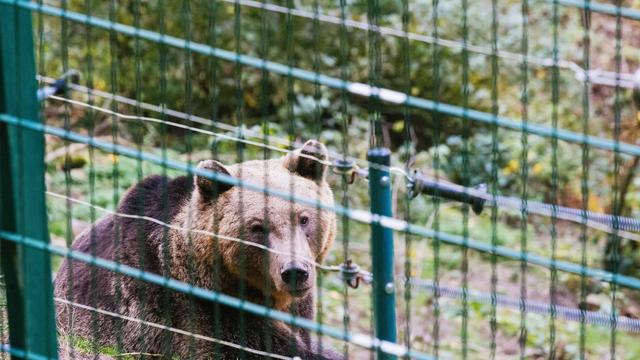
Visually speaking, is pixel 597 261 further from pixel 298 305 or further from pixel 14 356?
pixel 14 356

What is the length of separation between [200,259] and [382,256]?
5.67ft

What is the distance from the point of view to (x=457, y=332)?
328 inches

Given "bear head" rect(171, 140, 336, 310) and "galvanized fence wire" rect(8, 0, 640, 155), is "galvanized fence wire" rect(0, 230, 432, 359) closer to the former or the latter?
"galvanized fence wire" rect(8, 0, 640, 155)

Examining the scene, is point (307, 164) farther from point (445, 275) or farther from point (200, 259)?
point (445, 275)

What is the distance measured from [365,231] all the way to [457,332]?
1.46 meters

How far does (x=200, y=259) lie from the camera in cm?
523

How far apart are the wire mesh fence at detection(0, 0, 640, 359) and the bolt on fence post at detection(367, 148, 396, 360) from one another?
0.05 ft

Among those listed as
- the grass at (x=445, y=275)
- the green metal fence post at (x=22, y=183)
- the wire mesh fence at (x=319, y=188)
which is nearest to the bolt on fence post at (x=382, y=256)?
the wire mesh fence at (x=319, y=188)

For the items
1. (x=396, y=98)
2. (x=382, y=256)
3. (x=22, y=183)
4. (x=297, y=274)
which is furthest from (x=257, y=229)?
(x=396, y=98)

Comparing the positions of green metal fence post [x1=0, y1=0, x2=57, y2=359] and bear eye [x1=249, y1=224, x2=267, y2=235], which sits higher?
green metal fence post [x1=0, y1=0, x2=57, y2=359]

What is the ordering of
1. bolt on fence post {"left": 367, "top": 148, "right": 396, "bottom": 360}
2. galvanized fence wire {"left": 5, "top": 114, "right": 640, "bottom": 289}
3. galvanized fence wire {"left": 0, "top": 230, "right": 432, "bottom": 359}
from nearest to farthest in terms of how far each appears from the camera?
galvanized fence wire {"left": 5, "top": 114, "right": 640, "bottom": 289} < galvanized fence wire {"left": 0, "top": 230, "right": 432, "bottom": 359} < bolt on fence post {"left": 367, "top": 148, "right": 396, "bottom": 360}

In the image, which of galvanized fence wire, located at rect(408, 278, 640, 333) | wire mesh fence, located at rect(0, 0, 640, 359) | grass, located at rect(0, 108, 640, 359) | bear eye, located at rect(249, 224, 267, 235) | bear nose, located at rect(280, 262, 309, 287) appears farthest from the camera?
grass, located at rect(0, 108, 640, 359)

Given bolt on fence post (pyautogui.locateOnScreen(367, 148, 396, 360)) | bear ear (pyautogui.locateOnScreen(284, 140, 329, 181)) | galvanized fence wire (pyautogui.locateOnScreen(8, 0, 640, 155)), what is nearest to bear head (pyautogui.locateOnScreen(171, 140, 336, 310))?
bear ear (pyautogui.locateOnScreen(284, 140, 329, 181))

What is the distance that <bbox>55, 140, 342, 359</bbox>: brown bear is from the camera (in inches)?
200
